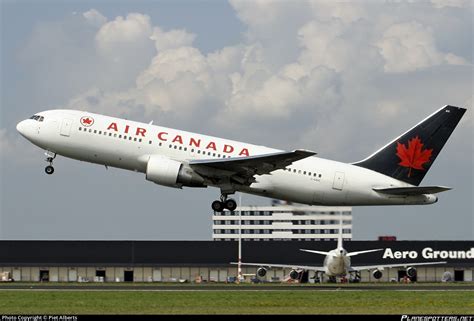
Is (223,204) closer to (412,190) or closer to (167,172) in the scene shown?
(167,172)

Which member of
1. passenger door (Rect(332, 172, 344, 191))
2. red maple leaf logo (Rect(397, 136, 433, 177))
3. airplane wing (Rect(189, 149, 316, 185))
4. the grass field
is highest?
red maple leaf logo (Rect(397, 136, 433, 177))

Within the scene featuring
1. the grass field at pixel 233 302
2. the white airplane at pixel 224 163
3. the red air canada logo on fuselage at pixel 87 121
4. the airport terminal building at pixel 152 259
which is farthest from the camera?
the airport terminal building at pixel 152 259

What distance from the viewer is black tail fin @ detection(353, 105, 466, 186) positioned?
60281mm

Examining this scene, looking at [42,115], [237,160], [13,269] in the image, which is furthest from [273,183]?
[13,269]

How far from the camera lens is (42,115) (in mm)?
58750

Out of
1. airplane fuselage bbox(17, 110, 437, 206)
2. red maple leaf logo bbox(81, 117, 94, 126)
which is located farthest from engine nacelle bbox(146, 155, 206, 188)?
red maple leaf logo bbox(81, 117, 94, 126)

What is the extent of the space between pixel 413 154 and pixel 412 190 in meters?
4.00

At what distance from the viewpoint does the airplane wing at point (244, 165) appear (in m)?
54.7

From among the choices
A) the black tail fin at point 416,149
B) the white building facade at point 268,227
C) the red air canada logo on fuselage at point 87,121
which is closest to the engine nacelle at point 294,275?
the white building facade at point 268,227

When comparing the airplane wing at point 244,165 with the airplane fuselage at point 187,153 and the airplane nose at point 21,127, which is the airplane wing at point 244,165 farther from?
the airplane nose at point 21,127

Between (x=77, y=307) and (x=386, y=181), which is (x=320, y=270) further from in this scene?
(x=77, y=307)

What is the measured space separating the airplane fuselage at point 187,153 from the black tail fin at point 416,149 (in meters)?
0.83

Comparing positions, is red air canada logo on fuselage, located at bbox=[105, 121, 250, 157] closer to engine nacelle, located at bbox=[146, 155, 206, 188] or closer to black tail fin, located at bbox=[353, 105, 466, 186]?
engine nacelle, located at bbox=[146, 155, 206, 188]

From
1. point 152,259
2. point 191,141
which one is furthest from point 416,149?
point 152,259
